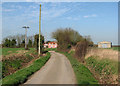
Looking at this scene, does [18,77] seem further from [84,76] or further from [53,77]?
[84,76]

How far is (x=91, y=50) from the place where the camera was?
17297 millimetres

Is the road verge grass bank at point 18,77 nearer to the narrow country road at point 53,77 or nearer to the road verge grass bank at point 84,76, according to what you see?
the narrow country road at point 53,77

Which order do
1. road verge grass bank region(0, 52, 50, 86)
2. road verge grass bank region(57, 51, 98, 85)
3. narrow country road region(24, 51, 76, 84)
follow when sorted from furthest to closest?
narrow country road region(24, 51, 76, 84)
road verge grass bank region(57, 51, 98, 85)
road verge grass bank region(0, 52, 50, 86)

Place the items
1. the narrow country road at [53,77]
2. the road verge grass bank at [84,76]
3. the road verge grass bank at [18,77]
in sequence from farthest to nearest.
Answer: the narrow country road at [53,77] < the road verge grass bank at [84,76] < the road verge grass bank at [18,77]

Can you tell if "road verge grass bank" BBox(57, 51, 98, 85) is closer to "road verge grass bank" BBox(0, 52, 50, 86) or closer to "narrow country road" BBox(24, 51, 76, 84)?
"narrow country road" BBox(24, 51, 76, 84)

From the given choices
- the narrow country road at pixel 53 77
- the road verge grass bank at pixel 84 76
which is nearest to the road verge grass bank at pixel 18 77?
the narrow country road at pixel 53 77

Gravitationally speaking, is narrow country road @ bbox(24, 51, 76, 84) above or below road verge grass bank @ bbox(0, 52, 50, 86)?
below

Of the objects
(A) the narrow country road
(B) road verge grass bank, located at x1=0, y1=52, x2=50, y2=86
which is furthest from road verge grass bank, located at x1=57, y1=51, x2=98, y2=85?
(B) road verge grass bank, located at x1=0, y1=52, x2=50, y2=86

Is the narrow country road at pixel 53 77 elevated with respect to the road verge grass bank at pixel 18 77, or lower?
lower

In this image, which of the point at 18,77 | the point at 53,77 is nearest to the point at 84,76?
the point at 53,77

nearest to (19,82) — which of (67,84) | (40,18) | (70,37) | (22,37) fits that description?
(67,84)

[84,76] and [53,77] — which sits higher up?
[84,76]

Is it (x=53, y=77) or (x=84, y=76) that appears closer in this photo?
(x=84, y=76)

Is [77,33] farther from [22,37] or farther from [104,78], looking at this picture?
[22,37]
